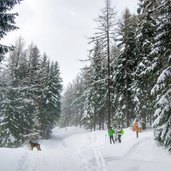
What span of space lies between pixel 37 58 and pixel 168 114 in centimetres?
3743

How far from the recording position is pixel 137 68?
28.6 m

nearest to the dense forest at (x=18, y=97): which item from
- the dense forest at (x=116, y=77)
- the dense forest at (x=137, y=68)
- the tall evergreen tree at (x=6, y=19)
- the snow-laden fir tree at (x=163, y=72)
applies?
the dense forest at (x=116, y=77)

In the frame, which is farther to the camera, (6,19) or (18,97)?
(18,97)

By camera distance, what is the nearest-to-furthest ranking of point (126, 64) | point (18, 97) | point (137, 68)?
point (137, 68) → point (126, 64) → point (18, 97)

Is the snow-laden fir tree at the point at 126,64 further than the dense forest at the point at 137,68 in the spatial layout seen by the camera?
Yes

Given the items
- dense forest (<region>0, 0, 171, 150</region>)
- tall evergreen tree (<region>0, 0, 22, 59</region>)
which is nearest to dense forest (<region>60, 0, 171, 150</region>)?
dense forest (<region>0, 0, 171, 150</region>)

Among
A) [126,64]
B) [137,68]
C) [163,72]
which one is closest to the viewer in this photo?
[163,72]

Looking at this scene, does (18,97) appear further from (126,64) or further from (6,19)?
(6,19)

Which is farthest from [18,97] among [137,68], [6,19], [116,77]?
[6,19]

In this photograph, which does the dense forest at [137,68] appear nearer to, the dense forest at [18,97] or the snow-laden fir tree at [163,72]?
the snow-laden fir tree at [163,72]

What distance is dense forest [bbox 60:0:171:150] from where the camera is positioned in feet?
52.6

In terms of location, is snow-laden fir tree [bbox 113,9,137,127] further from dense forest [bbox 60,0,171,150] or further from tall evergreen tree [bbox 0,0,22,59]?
tall evergreen tree [bbox 0,0,22,59]

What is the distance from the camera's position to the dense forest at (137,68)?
16031 millimetres

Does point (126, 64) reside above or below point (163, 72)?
above
